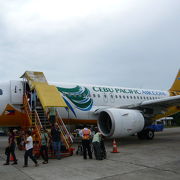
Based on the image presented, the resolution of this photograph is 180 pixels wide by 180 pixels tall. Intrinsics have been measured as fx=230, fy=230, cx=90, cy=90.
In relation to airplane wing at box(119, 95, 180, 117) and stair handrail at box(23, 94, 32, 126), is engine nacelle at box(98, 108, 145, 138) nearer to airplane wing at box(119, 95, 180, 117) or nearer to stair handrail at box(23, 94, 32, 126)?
airplane wing at box(119, 95, 180, 117)

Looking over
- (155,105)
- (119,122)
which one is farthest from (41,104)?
(155,105)

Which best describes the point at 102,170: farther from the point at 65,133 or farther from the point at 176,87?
the point at 176,87

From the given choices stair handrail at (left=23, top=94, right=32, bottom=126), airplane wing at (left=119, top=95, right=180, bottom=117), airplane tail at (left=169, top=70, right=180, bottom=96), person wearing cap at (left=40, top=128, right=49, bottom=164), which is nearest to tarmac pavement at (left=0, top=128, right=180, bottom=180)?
person wearing cap at (left=40, top=128, right=49, bottom=164)

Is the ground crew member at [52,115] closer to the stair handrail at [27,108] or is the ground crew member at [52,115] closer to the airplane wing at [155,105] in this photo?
the stair handrail at [27,108]

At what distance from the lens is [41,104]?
12312 millimetres

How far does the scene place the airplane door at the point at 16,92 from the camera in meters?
12.7

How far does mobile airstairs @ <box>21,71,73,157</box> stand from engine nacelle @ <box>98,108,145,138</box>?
2630 mm

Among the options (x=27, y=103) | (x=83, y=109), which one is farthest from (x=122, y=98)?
(x=27, y=103)

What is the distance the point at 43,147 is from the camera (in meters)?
8.70

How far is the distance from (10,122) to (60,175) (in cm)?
703

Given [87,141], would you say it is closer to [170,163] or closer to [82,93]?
[170,163]

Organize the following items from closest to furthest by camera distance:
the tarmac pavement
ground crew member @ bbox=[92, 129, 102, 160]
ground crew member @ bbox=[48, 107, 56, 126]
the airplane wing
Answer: the tarmac pavement
ground crew member @ bbox=[92, 129, 102, 160]
ground crew member @ bbox=[48, 107, 56, 126]
the airplane wing

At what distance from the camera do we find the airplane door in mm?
12673

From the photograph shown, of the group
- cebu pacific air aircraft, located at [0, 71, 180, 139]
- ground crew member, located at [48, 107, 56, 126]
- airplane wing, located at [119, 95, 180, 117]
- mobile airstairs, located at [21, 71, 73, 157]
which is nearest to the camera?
mobile airstairs, located at [21, 71, 73, 157]
